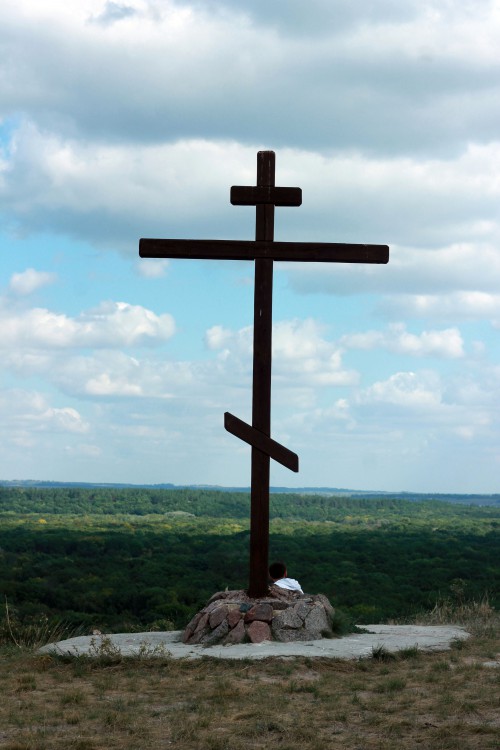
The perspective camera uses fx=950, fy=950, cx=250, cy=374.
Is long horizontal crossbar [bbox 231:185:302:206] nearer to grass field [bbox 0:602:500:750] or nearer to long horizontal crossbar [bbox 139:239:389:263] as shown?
long horizontal crossbar [bbox 139:239:389:263]

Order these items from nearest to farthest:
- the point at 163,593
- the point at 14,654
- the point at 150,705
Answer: the point at 150,705, the point at 14,654, the point at 163,593

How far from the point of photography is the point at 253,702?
7.68 meters

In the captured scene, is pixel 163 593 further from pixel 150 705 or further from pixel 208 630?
pixel 150 705

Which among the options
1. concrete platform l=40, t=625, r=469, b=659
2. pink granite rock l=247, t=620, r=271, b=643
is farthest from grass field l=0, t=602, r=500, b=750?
pink granite rock l=247, t=620, r=271, b=643

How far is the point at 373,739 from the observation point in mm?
6590

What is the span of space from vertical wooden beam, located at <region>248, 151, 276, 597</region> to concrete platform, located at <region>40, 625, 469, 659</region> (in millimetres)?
1085

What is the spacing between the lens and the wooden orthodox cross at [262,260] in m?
10.9

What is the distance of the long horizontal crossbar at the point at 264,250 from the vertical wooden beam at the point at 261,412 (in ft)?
0.59

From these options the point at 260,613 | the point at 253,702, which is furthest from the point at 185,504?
the point at 253,702

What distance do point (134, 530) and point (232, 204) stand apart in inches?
2957

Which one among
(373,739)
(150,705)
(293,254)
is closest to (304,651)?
(150,705)

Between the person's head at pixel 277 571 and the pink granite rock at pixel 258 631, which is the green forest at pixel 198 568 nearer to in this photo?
the person's head at pixel 277 571

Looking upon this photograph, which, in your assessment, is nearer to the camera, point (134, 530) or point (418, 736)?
point (418, 736)

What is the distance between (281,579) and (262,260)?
3941 millimetres
